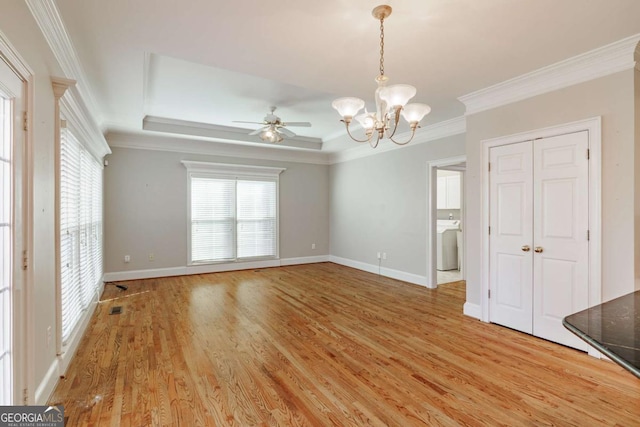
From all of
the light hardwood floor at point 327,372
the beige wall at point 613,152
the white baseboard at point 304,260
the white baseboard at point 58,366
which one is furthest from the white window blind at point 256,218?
the beige wall at point 613,152

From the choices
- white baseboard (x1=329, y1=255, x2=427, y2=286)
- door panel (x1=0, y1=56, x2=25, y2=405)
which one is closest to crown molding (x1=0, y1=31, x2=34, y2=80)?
door panel (x1=0, y1=56, x2=25, y2=405)

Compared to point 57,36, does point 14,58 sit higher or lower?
lower

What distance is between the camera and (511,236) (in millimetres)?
3434

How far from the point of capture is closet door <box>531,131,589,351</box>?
288cm

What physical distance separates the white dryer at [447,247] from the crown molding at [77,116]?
6200 millimetres

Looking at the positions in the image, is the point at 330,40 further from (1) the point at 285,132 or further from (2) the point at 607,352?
(2) the point at 607,352

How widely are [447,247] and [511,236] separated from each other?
3425 mm

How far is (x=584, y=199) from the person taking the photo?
2.86 metres

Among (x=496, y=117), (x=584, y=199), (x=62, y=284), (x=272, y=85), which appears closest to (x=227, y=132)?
(x=272, y=85)

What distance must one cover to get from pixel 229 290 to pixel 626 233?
4.92 metres

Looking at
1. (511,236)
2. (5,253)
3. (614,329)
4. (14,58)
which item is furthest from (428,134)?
(5,253)

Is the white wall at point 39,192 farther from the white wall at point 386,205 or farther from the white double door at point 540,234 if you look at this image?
the white wall at point 386,205

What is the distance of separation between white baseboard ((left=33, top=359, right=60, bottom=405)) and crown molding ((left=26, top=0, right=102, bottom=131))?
7.73 feet

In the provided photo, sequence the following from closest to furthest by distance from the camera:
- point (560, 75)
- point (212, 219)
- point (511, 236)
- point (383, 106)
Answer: point (383, 106)
point (560, 75)
point (511, 236)
point (212, 219)
